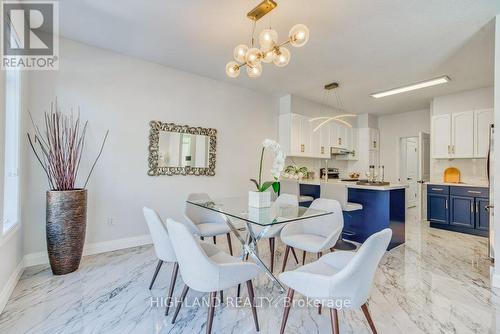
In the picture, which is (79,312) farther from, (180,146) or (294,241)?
(180,146)

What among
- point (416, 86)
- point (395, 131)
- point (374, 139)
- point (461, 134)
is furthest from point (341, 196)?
point (395, 131)

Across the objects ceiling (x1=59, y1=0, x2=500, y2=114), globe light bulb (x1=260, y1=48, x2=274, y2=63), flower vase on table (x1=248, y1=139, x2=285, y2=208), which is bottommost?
flower vase on table (x1=248, y1=139, x2=285, y2=208)

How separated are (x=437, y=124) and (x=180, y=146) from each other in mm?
5074

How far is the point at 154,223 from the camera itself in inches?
73.9

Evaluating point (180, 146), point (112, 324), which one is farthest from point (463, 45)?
point (112, 324)

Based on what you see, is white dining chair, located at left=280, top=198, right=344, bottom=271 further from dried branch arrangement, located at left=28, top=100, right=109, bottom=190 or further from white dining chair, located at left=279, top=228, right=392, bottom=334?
dried branch arrangement, located at left=28, top=100, right=109, bottom=190

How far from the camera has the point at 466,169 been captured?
4770 mm

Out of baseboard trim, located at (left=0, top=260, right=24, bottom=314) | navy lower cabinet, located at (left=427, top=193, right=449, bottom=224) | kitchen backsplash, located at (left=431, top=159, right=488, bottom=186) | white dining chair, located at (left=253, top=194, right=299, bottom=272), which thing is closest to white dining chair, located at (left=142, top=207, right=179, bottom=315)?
white dining chair, located at (left=253, top=194, right=299, bottom=272)

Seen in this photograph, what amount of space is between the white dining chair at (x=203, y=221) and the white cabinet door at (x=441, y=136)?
4653 mm

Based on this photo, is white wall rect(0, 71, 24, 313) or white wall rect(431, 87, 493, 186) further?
white wall rect(431, 87, 493, 186)

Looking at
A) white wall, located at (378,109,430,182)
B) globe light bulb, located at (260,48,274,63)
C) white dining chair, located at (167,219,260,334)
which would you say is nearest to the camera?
white dining chair, located at (167,219,260,334)

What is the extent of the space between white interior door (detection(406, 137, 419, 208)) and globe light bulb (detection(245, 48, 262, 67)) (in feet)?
20.5

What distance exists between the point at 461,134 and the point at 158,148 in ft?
18.2

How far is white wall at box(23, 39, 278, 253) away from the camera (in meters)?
2.80
